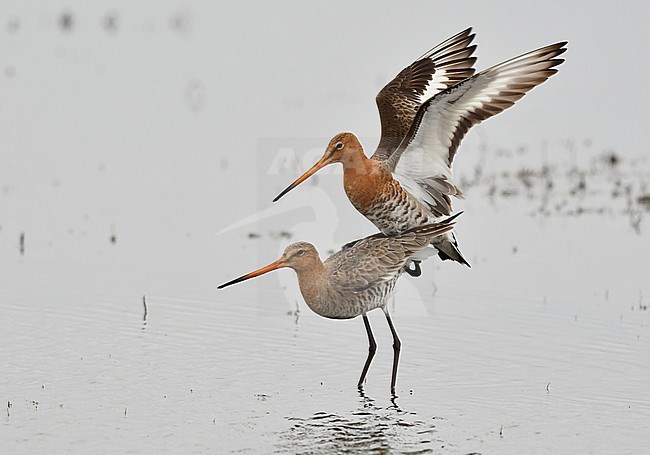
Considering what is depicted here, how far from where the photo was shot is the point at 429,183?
8188mm

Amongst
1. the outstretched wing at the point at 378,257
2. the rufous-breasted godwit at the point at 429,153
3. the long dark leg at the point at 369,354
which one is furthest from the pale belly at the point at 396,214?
the long dark leg at the point at 369,354

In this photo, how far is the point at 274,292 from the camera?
9477 mm

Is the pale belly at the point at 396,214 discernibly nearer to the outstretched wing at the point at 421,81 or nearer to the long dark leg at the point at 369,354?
the long dark leg at the point at 369,354

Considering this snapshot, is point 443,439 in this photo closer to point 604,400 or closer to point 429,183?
point 604,400

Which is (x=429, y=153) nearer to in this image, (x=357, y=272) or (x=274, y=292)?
(x=357, y=272)

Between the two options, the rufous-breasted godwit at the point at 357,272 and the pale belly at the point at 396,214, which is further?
the pale belly at the point at 396,214

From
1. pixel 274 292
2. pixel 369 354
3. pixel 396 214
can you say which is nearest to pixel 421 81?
pixel 396 214

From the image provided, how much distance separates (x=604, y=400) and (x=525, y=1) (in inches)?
744

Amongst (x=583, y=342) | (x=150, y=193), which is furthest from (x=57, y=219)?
(x=583, y=342)

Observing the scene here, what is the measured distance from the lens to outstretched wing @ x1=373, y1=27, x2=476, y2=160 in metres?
8.79

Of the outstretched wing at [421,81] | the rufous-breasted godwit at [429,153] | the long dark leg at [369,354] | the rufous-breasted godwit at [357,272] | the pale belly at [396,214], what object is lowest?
the long dark leg at [369,354]

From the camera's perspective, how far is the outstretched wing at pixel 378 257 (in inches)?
294

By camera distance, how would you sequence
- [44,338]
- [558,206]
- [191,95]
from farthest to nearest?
[191,95], [558,206], [44,338]

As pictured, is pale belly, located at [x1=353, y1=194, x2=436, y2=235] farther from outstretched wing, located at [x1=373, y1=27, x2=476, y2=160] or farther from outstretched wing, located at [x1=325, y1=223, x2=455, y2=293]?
outstretched wing, located at [x1=373, y1=27, x2=476, y2=160]
